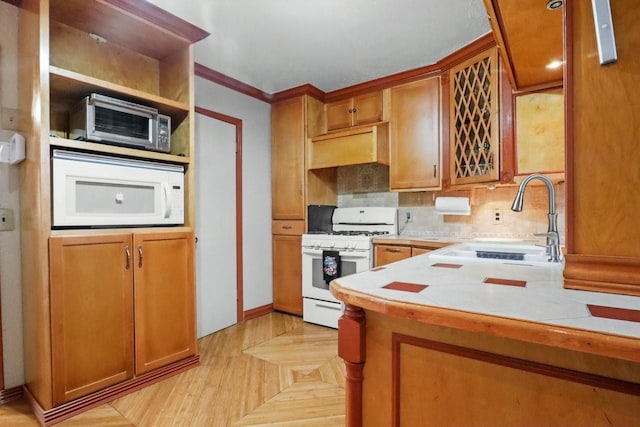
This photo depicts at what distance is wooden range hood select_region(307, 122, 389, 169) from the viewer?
3225 mm

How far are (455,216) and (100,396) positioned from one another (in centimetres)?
300

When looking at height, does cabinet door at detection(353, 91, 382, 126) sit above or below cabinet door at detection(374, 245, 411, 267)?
above

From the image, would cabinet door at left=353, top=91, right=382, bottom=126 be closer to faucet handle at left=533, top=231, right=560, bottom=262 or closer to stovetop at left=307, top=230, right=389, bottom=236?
stovetop at left=307, top=230, right=389, bottom=236

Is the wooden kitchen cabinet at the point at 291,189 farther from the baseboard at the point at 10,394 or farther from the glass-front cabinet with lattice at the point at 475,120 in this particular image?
the baseboard at the point at 10,394

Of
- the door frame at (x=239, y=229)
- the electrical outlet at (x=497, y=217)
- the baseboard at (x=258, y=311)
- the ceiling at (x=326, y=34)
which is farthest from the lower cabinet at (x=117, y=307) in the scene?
the electrical outlet at (x=497, y=217)

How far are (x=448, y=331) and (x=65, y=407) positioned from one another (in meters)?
2.02

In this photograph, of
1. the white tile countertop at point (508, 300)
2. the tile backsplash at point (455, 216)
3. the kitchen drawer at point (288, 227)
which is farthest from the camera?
the kitchen drawer at point (288, 227)

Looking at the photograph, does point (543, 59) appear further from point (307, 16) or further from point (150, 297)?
point (150, 297)

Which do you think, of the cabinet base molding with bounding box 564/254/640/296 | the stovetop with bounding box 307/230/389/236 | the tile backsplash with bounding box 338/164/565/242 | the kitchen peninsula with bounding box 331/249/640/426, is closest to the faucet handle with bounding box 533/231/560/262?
the kitchen peninsula with bounding box 331/249/640/426

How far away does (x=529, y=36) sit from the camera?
151 cm

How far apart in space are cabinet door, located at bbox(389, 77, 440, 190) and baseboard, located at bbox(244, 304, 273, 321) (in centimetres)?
186

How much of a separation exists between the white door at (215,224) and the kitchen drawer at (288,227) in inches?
21.3

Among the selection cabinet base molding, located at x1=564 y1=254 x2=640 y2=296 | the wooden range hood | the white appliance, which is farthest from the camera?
the wooden range hood

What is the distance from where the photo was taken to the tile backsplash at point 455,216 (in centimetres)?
272
